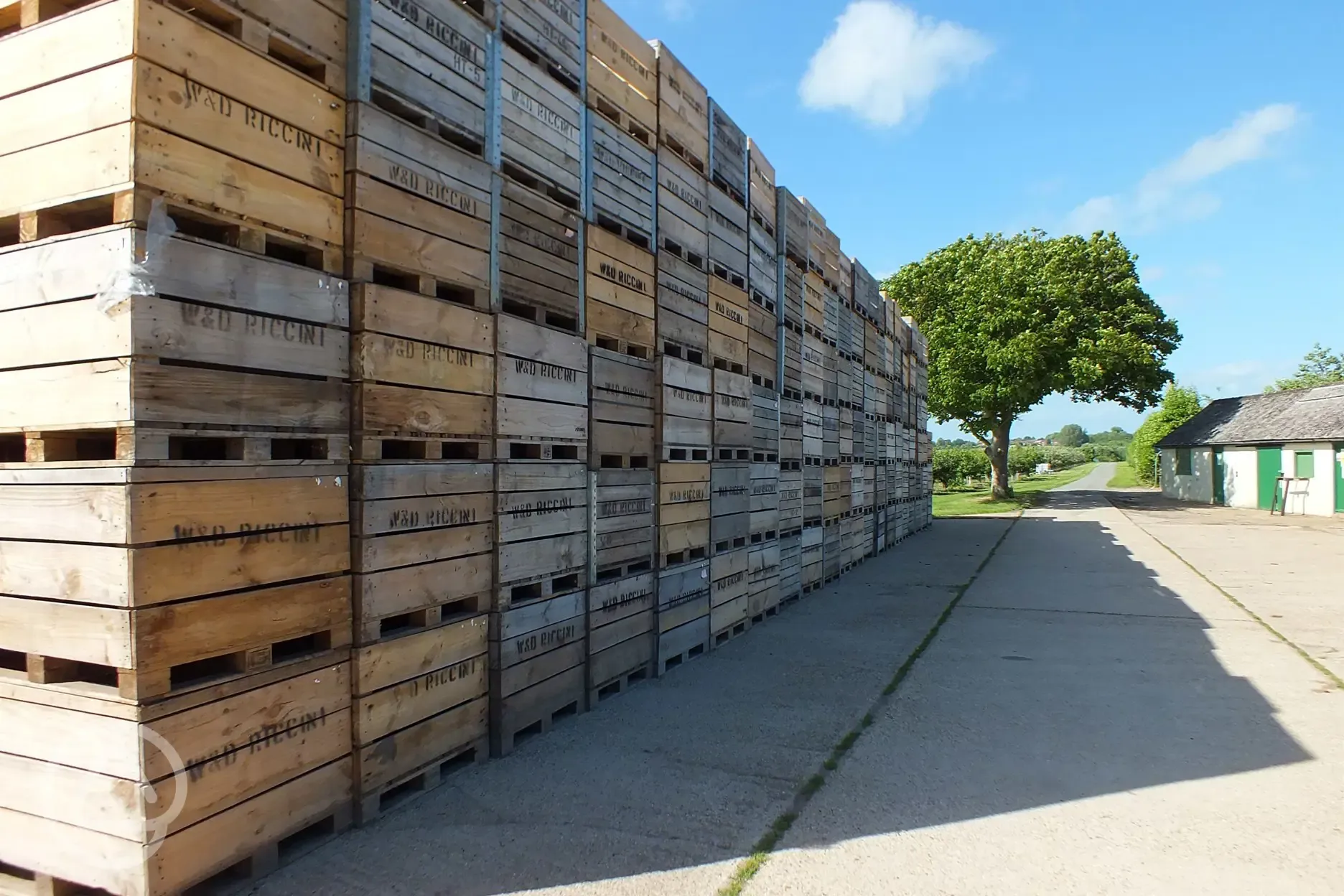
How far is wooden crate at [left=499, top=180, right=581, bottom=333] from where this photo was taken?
527 centimetres

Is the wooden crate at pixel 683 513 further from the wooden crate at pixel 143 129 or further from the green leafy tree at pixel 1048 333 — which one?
the green leafy tree at pixel 1048 333

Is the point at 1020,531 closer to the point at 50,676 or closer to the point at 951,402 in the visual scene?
the point at 951,402

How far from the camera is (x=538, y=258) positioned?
5.58 meters

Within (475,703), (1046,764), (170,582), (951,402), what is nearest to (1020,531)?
(951,402)

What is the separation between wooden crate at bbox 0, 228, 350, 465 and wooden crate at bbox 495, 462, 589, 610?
1.63m

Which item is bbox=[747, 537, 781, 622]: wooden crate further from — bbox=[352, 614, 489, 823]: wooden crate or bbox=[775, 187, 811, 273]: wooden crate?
bbox=[352, 614, 489, 823]: wooden crate

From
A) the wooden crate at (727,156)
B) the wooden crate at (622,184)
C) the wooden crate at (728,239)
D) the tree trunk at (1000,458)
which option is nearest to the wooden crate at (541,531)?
the wooden crate at (622,184)

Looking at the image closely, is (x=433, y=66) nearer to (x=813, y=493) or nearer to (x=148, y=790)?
(x=148, y=790)

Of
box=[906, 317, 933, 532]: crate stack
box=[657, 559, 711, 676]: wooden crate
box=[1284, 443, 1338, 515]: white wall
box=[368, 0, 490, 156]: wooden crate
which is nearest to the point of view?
box=[368, 0, 490, 156]: wooden crate

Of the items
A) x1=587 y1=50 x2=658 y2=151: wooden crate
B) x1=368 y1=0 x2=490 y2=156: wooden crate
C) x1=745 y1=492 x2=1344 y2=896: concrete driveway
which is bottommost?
x1=745 y1=492 x2=1344 y2=896: concrete driveway

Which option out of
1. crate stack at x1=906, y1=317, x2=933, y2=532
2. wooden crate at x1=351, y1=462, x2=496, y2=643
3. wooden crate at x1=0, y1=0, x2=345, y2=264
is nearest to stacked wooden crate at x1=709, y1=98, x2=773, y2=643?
wooden crate at x1=351, y1=462, x2=496, y2=643

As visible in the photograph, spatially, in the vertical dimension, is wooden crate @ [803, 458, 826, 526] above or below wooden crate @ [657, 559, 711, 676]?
above

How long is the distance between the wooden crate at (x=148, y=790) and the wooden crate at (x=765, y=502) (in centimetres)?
622

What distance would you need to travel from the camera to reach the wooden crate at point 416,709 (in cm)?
411
